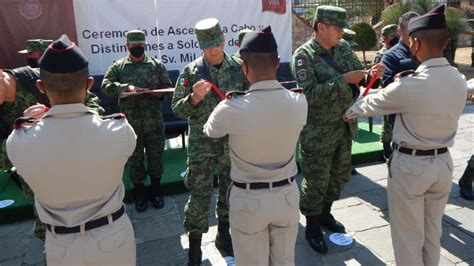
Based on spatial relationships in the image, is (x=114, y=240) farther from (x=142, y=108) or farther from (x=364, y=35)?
(x=364, y=35)

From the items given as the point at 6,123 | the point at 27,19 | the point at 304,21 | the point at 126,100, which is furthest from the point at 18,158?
the point at 304,21

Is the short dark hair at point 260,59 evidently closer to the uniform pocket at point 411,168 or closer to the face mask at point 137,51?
the uniform pocket at point 411,168

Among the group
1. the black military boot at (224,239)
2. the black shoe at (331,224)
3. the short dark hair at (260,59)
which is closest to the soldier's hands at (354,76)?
the short dark hair at (260,59)

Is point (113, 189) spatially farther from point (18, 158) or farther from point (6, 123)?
point (6, 123)

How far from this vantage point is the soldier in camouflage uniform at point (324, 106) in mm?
3229

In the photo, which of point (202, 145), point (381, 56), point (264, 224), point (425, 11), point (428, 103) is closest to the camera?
point (264, 224)

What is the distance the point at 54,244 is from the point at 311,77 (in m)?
2.26

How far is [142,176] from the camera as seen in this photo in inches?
181

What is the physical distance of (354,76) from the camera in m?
3.18

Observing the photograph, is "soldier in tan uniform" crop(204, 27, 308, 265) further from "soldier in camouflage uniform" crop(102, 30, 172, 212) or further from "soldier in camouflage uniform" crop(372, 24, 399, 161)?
"soldier in camouflage uniform" crop(372, 24, 399, 161)

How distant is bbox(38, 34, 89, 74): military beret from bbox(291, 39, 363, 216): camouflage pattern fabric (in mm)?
1930

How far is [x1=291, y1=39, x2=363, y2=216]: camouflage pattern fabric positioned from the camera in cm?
328

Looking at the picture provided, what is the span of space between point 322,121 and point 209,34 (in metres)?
1.20

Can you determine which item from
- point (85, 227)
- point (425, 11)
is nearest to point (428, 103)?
point (85, 227)
